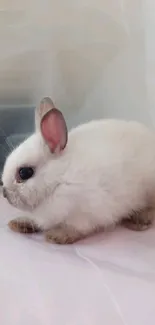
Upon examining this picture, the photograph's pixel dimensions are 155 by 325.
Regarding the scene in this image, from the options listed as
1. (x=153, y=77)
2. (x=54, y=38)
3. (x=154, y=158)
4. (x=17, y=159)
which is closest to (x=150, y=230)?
(x=154, y=158)

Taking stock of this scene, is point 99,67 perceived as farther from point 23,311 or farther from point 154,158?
point 23,311

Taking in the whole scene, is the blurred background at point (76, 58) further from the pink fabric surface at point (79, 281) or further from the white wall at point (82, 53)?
the pink fabric surface at point (79, 281)

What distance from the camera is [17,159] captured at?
0.86 metres

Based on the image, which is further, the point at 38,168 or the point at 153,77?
the point at 153,77

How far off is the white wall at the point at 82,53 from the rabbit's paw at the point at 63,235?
19.3 inches

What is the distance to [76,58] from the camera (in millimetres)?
1322

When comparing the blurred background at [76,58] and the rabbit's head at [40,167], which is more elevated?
the blurred background at [76,58]

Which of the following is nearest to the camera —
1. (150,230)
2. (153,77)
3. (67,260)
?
(67,260)

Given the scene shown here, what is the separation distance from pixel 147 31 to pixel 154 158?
1.42 ft

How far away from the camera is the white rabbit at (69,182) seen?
2.74ft

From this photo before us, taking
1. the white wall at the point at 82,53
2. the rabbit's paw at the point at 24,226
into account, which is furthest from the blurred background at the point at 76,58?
the rabbit's paw at the point at 24,226

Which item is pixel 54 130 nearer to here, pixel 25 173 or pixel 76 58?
pixel 25 173

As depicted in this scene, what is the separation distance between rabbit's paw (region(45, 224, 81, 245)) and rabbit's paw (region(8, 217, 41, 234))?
4 centimetres

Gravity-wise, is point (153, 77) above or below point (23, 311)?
above
